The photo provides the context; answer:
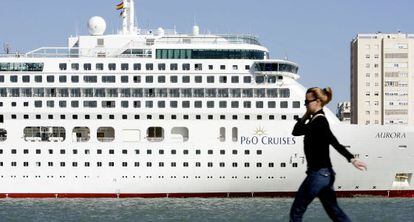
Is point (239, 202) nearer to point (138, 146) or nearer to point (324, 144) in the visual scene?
point (138, 146)

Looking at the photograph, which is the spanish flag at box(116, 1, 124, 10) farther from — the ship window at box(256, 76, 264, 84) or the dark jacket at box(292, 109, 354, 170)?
the dark jacket at box(292, 109, 354, 170)

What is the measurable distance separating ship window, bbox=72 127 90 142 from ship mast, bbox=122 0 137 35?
22.7 feet

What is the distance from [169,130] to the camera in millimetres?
36219

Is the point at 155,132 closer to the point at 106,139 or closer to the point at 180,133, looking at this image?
the point at 180,133

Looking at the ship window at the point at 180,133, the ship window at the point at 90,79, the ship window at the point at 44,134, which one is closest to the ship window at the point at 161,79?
the ship window at the point at 180,133

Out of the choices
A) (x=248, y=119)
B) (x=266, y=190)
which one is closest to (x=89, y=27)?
(x=248, y=119)

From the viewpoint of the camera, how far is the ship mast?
4116 centimetres

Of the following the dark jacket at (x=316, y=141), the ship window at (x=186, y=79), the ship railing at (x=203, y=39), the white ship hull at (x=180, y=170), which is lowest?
the white ship hull at (x=180, y=170)

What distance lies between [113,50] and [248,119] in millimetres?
8265

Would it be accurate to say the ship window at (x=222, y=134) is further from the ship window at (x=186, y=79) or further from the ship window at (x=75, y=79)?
the ship window at (x=75, y=79)

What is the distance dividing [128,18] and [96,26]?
79.2 inches

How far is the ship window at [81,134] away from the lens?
119 ft

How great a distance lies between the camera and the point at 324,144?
27.1 ft

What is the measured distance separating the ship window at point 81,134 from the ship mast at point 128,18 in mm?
6921
